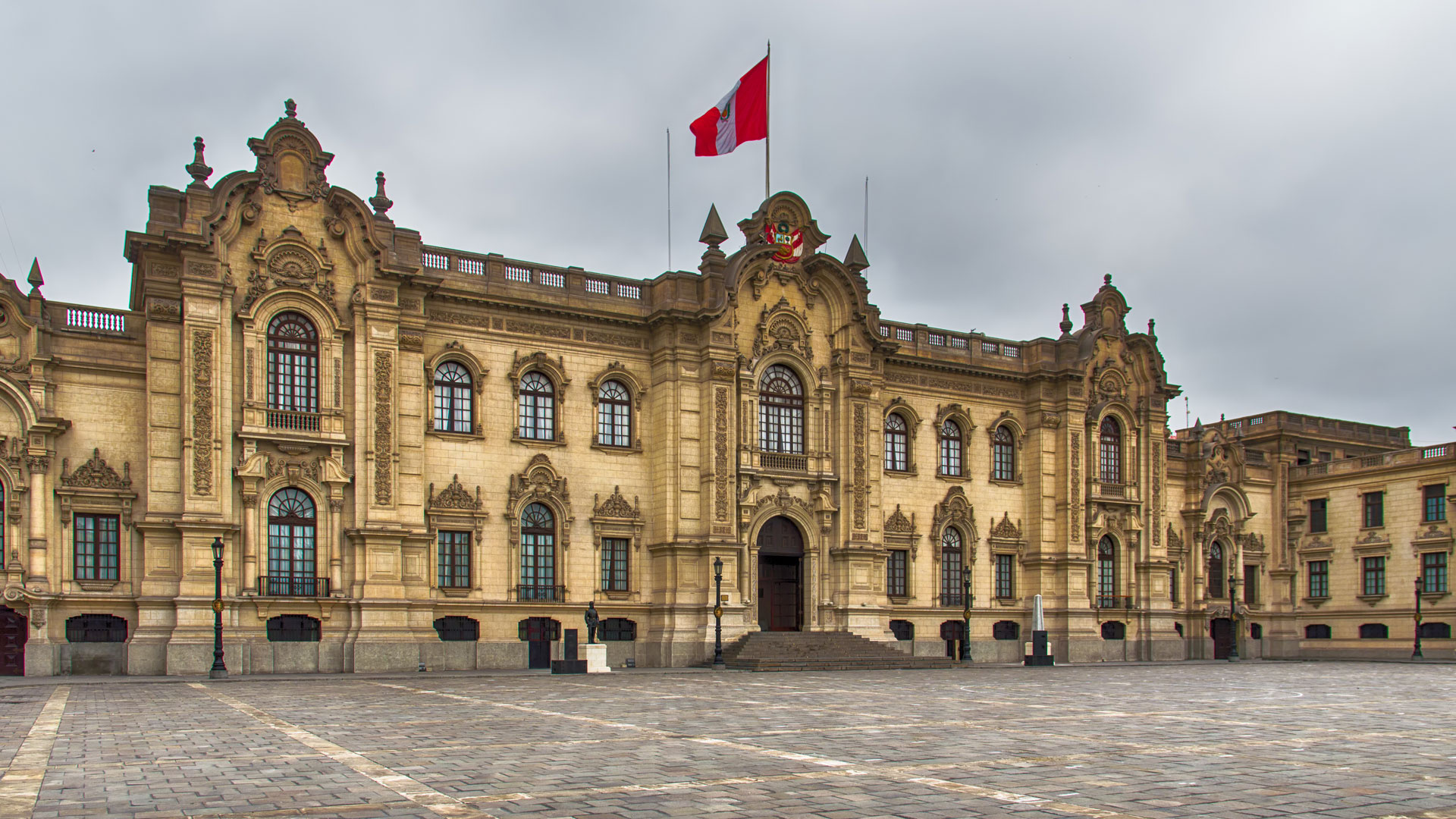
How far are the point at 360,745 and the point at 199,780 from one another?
3.16 meters

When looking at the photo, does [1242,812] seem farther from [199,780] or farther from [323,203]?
[323,203]

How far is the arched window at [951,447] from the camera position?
1943 inches

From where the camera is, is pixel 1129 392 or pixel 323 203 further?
pixel 1129 392

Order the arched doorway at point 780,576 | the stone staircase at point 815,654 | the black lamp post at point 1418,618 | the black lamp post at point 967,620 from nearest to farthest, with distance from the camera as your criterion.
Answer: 1. the stone staircase at point 815,654
2. the arched doorway at point 780,576
3. the black lamp post at point 967,620
4. the black lamp post at point 1418,618

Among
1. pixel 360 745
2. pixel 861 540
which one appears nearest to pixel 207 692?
pixel 360 745

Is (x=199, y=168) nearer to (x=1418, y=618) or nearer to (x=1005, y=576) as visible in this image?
(x=1005, y=576)

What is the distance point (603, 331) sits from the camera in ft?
140

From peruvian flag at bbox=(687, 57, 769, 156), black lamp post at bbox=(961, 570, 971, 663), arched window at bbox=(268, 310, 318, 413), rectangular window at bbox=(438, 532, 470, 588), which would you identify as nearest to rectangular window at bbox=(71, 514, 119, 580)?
arched window at bbox=(268, 310, 318, 413)

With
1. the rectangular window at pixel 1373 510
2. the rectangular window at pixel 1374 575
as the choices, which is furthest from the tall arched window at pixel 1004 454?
the rectangular window at pixel 1374 575

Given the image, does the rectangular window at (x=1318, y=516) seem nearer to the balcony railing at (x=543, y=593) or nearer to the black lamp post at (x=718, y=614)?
the black lamp post at (x=718, y=614)

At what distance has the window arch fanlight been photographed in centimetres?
4869

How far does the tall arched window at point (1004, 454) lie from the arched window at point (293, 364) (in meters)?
25.8

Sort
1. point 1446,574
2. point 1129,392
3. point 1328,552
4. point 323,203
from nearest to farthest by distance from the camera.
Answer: point 323,203 < point 1129,392 < point 1446,574 < point 1328,552

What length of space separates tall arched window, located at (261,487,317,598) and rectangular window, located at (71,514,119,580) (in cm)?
398
